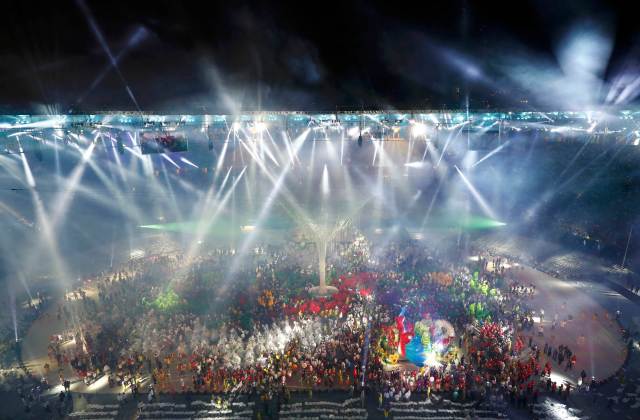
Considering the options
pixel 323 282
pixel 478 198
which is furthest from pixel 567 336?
pixel 478 198

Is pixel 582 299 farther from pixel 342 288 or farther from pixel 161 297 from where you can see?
pixel 161 297

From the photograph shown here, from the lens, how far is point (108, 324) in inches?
643

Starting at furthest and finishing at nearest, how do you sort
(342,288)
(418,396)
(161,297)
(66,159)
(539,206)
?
(66,159), (539,206), (342,288), (161,297), (418,396)

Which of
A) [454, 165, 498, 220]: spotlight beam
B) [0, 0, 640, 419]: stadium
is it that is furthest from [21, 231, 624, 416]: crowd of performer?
[454, 165, 498, 220]: spotlight beam

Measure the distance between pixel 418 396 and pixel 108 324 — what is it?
41.8ft

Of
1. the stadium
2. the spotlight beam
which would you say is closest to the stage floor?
the stadium

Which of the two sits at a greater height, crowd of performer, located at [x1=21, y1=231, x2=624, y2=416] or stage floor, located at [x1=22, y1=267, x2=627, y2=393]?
crowd of performer, located at [x1=21, y1=231, x2=624, y2=416]

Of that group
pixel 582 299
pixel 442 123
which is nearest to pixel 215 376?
pixel 442 123

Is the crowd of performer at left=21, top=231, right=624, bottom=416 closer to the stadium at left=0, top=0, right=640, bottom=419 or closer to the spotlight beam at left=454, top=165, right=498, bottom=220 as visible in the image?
the stadium at left=0, top=0, right=640, bottom=419

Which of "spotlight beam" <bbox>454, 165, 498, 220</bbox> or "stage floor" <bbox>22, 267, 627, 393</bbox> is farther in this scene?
"spotlight beam" <bbox>454, 165, 498, 220</bbox>

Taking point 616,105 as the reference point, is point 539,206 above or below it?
below

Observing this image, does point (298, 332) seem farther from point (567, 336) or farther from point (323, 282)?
point (567, 336)

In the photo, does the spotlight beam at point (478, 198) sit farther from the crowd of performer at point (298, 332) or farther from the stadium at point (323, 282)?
the crowd of performer at point (298, 332)

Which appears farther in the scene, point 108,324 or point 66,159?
point 66,159
